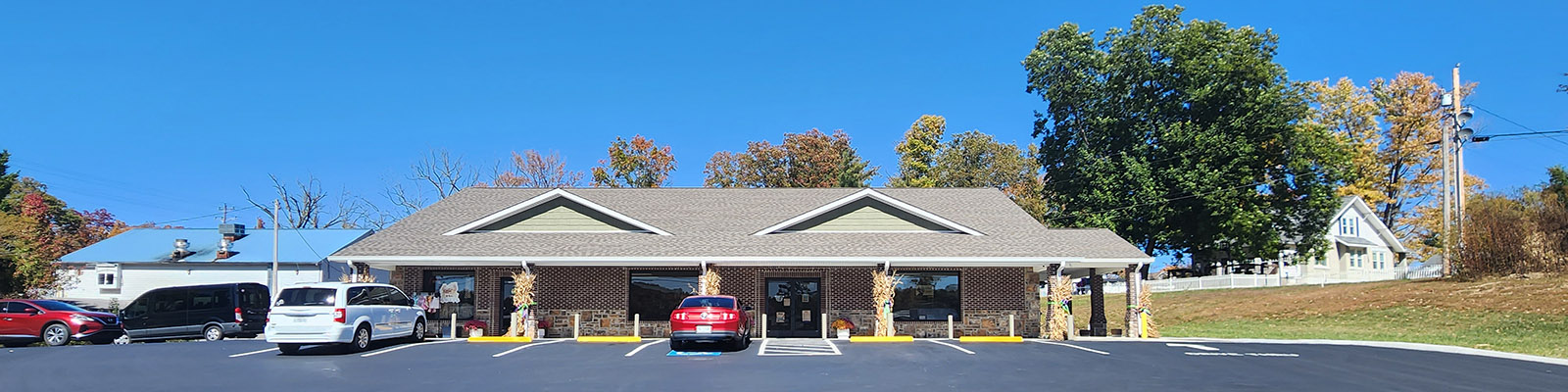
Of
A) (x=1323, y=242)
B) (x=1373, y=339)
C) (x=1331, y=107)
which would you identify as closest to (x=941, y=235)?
(x=1373, y=339)

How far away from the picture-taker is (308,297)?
19.6m

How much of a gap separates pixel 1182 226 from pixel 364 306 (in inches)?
1303

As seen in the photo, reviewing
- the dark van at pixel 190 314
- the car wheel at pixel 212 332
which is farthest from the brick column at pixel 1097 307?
the car wheel at pixel 212 332

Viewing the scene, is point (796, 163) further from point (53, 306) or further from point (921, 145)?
point (53, 306)

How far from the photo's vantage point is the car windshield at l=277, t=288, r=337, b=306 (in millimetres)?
19438

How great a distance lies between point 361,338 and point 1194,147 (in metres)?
32.1

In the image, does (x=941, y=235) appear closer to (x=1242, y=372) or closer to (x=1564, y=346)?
(x=1242, y=372)

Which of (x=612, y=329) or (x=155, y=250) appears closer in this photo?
(x=612, y=329)

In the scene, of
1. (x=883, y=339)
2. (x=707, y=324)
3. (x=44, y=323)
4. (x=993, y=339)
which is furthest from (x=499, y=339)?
(x=993, y=339)

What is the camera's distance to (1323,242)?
140 ft

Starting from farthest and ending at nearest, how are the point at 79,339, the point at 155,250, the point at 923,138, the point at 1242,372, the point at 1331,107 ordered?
the point at 923,138 → the point at 1331,107 → the point at 155,250 → the point at 79,339 → the point at 1242,372

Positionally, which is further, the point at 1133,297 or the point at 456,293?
the point at 456,293

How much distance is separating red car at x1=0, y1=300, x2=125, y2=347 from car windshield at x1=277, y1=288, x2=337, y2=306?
28.7 feet

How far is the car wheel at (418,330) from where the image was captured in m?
23.1
